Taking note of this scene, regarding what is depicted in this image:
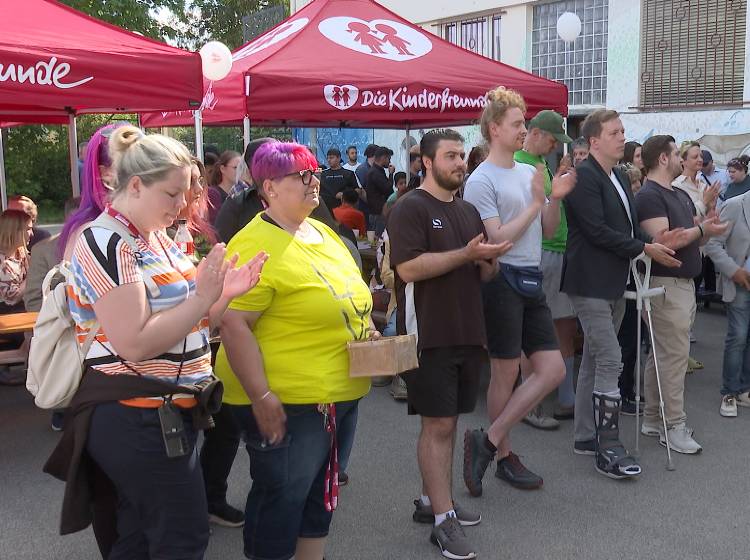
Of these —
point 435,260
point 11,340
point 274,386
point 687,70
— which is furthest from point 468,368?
point 687,70

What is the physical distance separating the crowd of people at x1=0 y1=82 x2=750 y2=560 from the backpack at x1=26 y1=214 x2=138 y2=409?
56 mm

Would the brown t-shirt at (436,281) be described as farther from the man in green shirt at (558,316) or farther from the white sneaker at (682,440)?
the white sneaker at (682,440)

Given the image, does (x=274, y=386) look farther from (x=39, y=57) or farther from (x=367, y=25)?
(x=367, y=25)

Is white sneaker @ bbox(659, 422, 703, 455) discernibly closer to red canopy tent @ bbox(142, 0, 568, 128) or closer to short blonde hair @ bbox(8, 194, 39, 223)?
red canopy tent @ bbox(142, 0, 568, 128)

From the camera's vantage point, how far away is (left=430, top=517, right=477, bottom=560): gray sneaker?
3.59 metres

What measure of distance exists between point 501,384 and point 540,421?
1.25 meters

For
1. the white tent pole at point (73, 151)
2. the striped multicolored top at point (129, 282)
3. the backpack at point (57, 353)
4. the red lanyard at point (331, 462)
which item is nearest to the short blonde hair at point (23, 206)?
the white tent pole at point (73, 151)

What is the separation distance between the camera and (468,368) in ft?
12.2

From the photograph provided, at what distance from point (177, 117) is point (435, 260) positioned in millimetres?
5614

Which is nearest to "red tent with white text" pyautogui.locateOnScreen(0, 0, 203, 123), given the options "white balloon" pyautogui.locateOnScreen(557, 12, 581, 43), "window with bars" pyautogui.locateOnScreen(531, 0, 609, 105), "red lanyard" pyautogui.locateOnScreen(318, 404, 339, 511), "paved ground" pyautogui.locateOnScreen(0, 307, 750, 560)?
"paved ground" pyautogui.locateOnScreen(0, 307, 750, 560)

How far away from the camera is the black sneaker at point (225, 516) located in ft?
13.0

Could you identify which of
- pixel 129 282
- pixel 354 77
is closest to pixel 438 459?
pixel 129 282

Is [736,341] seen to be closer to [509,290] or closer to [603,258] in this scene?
[603,258]

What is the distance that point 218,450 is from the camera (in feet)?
12.6
